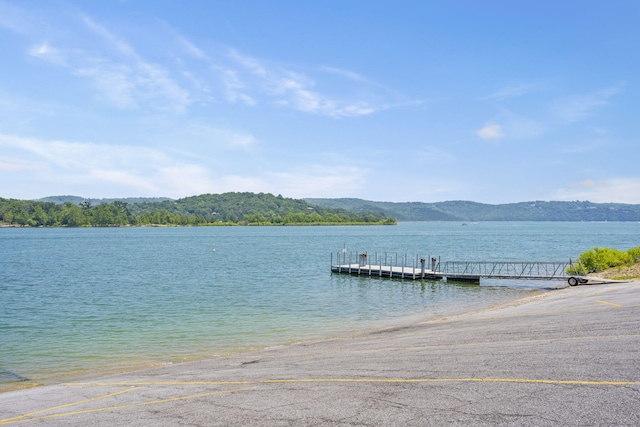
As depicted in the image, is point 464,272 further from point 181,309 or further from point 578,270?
point 181,309

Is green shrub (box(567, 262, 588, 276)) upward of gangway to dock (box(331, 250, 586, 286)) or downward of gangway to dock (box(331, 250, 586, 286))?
upward

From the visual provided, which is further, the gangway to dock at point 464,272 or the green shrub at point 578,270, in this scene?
the gangway to dock at point 464,272

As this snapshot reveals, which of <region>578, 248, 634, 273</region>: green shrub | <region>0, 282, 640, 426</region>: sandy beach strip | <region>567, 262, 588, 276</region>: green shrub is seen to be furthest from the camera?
<region>567, 262, 588, 276</region>: green shrub

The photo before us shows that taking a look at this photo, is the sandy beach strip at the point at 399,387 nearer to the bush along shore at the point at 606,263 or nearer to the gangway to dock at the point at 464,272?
the bush along shore at the point at 606,263

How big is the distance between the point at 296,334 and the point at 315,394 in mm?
16258

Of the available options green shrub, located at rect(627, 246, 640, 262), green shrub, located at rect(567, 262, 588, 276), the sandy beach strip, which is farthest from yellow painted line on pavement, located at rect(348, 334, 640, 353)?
green shrub, located at rect(627, 246, 640, 262)

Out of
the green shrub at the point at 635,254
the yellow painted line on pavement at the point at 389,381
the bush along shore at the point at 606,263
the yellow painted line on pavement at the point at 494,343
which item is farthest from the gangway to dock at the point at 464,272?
the yellow painted line on pavement at the point at 389,381

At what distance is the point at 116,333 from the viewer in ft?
94.3

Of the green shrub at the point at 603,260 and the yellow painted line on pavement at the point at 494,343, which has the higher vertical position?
the green shrub at the point at 603,260

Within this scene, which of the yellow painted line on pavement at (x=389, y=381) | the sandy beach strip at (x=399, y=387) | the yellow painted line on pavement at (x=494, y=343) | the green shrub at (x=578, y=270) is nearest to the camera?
the sandy beach strip at (x=399, y=387)

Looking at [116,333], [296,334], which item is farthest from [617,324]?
[116,333]

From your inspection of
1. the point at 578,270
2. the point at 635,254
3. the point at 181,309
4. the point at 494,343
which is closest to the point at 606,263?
the point at 578,270

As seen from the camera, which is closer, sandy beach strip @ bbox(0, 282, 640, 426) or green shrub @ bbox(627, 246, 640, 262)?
sandy beach strip @ bbox(0, 282, 640, 426)

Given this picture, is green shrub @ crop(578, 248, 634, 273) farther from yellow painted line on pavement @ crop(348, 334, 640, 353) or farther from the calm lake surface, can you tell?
yellow painted line on pavement @ crop(348, 334, 640, 353)
